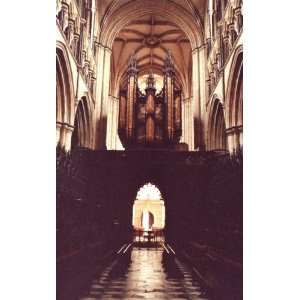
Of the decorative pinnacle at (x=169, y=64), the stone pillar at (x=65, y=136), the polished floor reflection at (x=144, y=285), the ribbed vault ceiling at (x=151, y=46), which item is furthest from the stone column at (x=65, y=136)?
the decorative pinnacle at (x=169, y=64)

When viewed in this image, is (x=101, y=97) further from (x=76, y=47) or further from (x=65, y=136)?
(x=65, y=136)

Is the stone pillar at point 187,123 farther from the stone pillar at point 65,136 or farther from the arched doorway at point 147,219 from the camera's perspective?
the arched doorway at point 147,219

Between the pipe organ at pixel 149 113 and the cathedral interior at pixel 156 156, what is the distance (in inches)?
2.5

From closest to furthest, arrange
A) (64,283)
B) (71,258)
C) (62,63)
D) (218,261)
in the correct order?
1. (64,283)
2. (71,258)
3. (218,261)
4. (62,63)

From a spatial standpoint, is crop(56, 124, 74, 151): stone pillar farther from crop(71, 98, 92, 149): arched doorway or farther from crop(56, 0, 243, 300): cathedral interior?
crop(71, 98, 92, 149): arched doorway

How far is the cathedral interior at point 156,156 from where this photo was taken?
4.88 meters

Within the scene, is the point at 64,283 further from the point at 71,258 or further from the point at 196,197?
the point at 196,197

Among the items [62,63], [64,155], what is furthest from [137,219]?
[64,155]

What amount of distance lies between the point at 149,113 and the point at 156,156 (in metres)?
6.46

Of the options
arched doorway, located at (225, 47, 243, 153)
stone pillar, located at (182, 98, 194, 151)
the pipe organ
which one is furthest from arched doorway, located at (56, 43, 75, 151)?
the pipe organ

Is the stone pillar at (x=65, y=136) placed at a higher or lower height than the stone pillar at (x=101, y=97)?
lower

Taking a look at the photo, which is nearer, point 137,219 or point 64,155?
point 64,155
